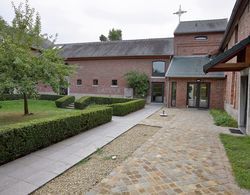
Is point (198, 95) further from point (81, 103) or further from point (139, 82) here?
point (81, 103)

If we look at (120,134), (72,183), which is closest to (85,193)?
(72,183)

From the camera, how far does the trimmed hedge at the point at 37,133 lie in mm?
4867

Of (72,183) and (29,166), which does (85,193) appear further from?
(29,166)

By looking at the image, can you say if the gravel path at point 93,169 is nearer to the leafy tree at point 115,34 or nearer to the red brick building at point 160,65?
the red brick building at point 160,65

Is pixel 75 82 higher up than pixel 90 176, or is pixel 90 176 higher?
pixel 75 82

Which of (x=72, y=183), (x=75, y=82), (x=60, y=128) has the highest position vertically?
(x=75, y=82)

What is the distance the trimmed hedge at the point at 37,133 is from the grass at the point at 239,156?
5205 mm

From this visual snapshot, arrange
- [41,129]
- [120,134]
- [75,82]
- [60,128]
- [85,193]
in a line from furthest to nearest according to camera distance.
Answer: [75,82], [120,134], [60,128], [41,129], [85,193]

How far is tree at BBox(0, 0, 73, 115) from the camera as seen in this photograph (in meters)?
9.45

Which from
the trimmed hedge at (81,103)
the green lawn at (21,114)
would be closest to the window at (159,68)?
the trimmed hedge at (81,103)

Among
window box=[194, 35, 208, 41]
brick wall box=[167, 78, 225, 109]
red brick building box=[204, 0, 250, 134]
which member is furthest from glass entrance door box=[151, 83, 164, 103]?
red brick building box=[204, 0, 250, 134]

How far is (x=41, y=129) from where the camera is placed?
595cm

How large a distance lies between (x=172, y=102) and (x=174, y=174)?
49.0ft

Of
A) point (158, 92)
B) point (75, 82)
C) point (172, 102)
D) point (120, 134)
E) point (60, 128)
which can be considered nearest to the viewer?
point (60, 128)
